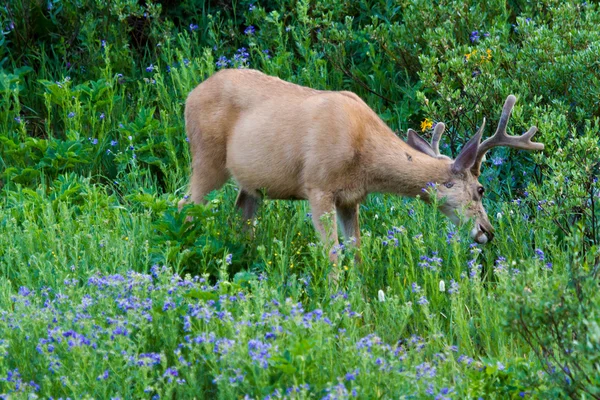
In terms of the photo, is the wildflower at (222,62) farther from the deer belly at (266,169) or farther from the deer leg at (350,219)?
the deer leg at (350,219)

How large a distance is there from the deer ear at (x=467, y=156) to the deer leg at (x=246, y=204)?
5.31 ft

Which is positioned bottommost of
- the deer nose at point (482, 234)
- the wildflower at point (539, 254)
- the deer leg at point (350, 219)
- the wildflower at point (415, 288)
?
the deer leg at point (350, 219)

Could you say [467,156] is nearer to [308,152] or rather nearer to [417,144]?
[417,144]

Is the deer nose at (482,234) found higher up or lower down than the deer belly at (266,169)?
lower down


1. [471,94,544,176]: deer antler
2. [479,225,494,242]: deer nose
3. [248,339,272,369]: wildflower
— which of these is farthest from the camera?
[479,225,494,242]: deer nose

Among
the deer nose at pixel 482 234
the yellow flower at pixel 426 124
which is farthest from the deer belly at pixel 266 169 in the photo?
the yellow flower at pixel 426 124

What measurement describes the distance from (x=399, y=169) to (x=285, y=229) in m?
0.90

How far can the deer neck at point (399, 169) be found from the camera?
717cm

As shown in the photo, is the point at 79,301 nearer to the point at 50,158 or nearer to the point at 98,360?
the point at 98,360

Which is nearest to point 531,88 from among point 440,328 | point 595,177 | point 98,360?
point 595,177

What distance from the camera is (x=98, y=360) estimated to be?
15.6ft

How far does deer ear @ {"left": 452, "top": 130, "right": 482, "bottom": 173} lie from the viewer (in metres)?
7.00

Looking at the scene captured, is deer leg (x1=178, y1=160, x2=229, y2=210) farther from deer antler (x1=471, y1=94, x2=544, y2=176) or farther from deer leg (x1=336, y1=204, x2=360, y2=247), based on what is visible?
deer antler (x1=471, y1=94, x2=544, y2=176)

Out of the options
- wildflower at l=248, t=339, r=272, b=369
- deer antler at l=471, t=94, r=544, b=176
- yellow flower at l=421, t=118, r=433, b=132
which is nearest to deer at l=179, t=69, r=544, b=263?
deer antler at l=471, t=94, r=544, b=176
